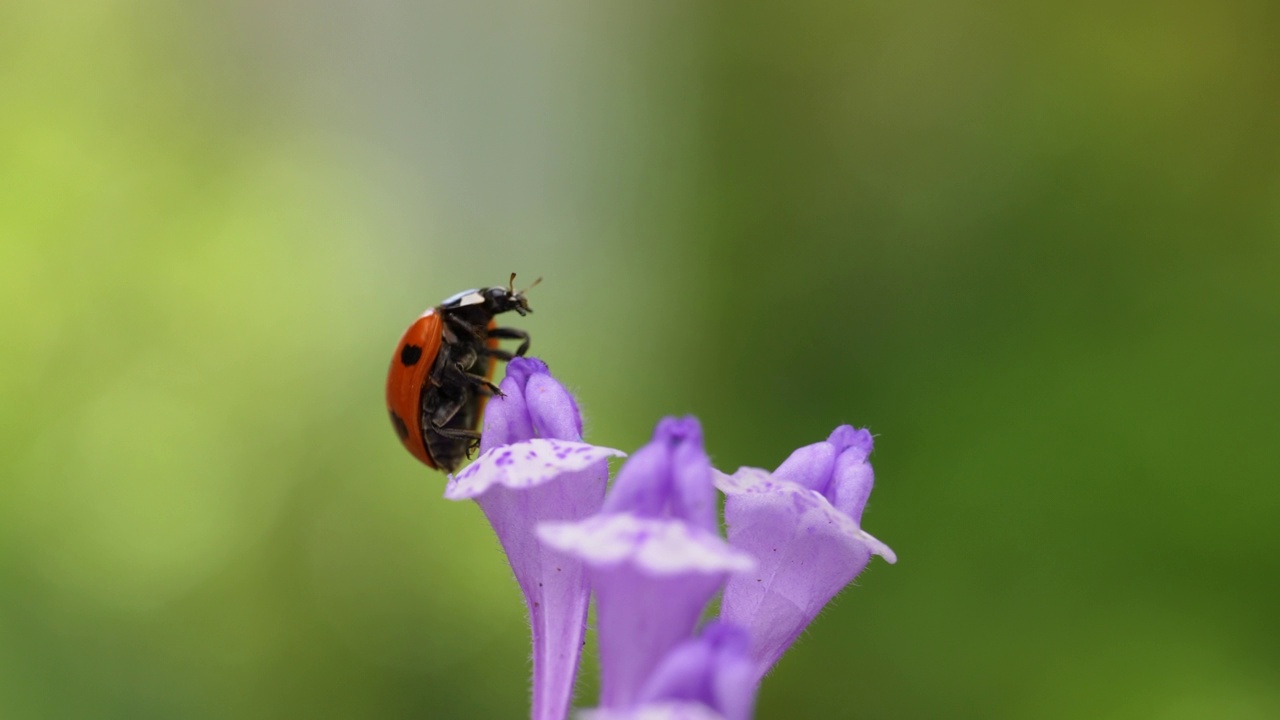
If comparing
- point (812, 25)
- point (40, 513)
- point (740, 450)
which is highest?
point (812, 25)

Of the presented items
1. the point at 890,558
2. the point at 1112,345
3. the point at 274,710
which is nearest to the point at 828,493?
the point at 890,558

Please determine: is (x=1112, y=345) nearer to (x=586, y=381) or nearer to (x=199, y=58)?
(x=586, y=381)

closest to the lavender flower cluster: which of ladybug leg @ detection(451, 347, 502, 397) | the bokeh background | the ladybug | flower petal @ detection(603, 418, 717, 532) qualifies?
flower petal @ detection(603, 418, 717, 532)

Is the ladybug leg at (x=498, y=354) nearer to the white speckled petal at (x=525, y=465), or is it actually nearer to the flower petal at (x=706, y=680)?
the white speckled petal at (x=525, y=465)

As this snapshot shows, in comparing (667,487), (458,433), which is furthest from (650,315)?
(667,487)

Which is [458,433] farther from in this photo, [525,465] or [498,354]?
[525,465]

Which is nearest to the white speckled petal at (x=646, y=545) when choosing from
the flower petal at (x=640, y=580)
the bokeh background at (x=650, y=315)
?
the flower petal at (x=640, y=580)
